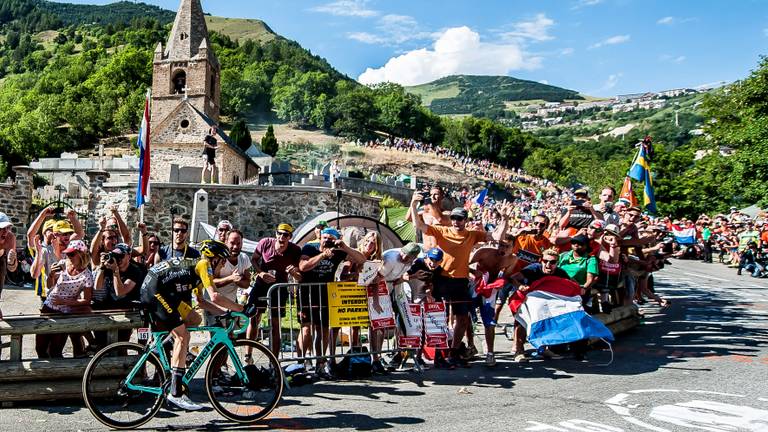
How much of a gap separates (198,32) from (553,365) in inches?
2089

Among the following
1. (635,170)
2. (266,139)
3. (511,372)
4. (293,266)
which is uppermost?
(266,139)

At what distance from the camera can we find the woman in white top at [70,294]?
255 inches

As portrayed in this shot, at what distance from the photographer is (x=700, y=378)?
23.9ft

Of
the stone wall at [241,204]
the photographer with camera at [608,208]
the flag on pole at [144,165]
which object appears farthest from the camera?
the stone wall at [241,204]

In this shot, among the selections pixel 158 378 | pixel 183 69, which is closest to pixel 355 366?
pixel 158 378

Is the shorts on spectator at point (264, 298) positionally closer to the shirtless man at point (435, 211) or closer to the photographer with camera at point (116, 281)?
the photographer with camera at point (116, 281)

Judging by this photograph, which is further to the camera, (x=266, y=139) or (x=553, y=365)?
(x=266, y=139)

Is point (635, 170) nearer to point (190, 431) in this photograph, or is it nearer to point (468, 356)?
point (468, 356)

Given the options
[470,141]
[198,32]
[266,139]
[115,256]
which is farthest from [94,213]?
[470,141]

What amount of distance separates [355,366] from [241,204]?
19.9 meters

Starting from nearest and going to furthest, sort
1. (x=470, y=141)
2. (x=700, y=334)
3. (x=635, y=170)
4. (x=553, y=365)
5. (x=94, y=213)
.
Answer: (x=553, y=365) → (x=700, y=334) → (x=635, y=170) → (x=94, y=213) → (x=470, y=141)

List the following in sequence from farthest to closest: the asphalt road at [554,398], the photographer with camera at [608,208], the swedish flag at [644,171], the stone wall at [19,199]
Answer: the stone wall at [19,199] < the swedish flag at [644,171] < the photographer with camera at [608,208] < the asphalt road at [554,398]

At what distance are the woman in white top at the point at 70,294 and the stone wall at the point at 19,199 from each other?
53.4 feet

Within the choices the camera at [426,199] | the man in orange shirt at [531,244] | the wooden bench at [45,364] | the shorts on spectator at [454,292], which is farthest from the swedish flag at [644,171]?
the wooden bench at [45,364]
